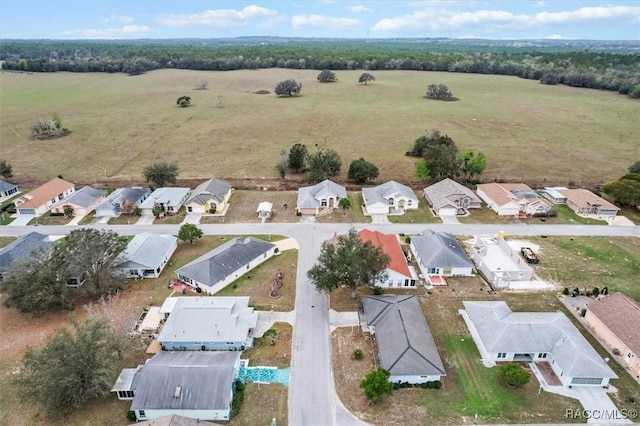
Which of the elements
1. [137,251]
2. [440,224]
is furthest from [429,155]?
[137,251]

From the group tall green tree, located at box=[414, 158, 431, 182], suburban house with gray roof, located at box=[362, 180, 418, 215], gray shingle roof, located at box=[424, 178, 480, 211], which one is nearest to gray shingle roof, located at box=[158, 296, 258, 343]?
suburban house with gray roof, located at box=[362, 180, 418, 215]

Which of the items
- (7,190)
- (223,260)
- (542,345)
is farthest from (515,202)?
(7,190)

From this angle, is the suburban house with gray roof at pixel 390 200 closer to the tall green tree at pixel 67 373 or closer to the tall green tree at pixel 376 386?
the tall green tree at pixel 376 386

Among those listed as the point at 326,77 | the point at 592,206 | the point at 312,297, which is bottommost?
the point at 312,297

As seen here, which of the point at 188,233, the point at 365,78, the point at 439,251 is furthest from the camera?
the point at 365,78

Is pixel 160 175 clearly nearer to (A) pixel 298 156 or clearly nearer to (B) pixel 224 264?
(A) pixel 298 156

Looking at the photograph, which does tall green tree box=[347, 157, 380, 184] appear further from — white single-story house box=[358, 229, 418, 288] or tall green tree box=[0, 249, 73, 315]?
tall green tree box=[0, 249, 73, 315]

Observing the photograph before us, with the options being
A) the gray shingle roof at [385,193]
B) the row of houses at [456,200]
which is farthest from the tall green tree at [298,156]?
the gray shingle roof at [385,193]
